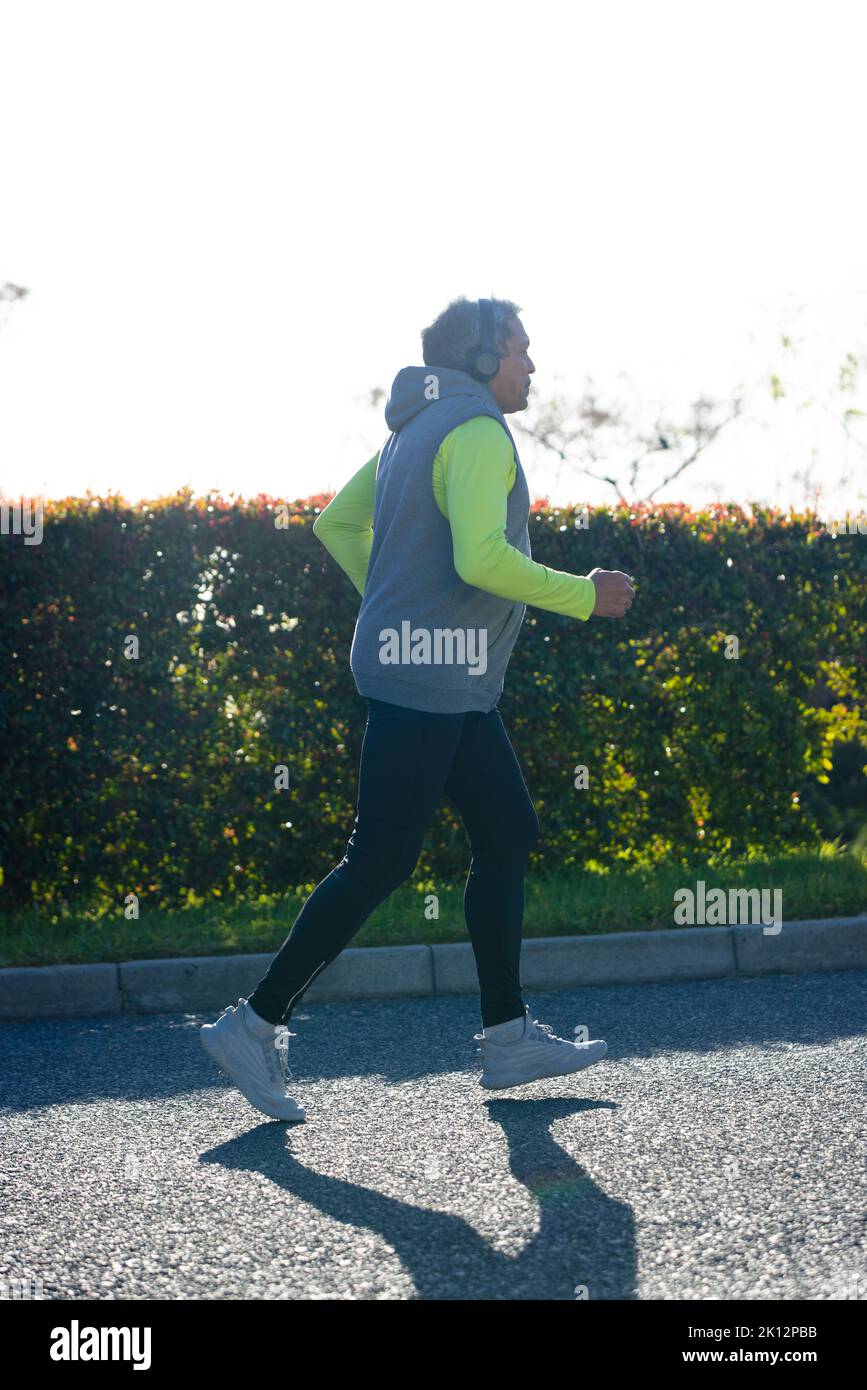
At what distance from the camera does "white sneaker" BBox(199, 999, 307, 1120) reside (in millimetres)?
3580

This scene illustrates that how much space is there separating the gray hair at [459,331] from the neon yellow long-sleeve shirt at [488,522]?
307mm

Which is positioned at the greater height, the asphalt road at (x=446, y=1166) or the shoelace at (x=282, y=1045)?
the shoelace at (x=282, y=1045)

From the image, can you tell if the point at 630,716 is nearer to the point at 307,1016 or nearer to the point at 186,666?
the point at 186,666

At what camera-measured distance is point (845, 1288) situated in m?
2.42

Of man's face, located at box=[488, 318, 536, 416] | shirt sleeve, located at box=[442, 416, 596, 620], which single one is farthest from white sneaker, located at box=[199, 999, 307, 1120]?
man's face, located at box=[488, 318, 536, 416]

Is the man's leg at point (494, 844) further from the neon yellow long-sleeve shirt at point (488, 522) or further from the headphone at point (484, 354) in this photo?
the headphone at point (484, 354)

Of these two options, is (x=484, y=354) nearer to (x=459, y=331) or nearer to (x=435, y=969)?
(x=459, y=331)

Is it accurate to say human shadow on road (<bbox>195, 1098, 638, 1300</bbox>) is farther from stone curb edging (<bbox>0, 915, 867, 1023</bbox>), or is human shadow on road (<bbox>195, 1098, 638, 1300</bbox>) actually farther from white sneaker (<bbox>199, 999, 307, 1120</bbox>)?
stone curb edging (<bbox>0, 915, 867, 1023</bbox>)

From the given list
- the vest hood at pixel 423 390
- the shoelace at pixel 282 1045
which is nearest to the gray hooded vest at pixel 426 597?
the vest hood at pixel 423 390

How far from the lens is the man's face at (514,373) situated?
3.76 meters

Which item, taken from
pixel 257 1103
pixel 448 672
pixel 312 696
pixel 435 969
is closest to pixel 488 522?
pixel 448 672

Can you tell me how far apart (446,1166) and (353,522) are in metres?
1.77

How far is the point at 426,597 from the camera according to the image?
11.8 ft
